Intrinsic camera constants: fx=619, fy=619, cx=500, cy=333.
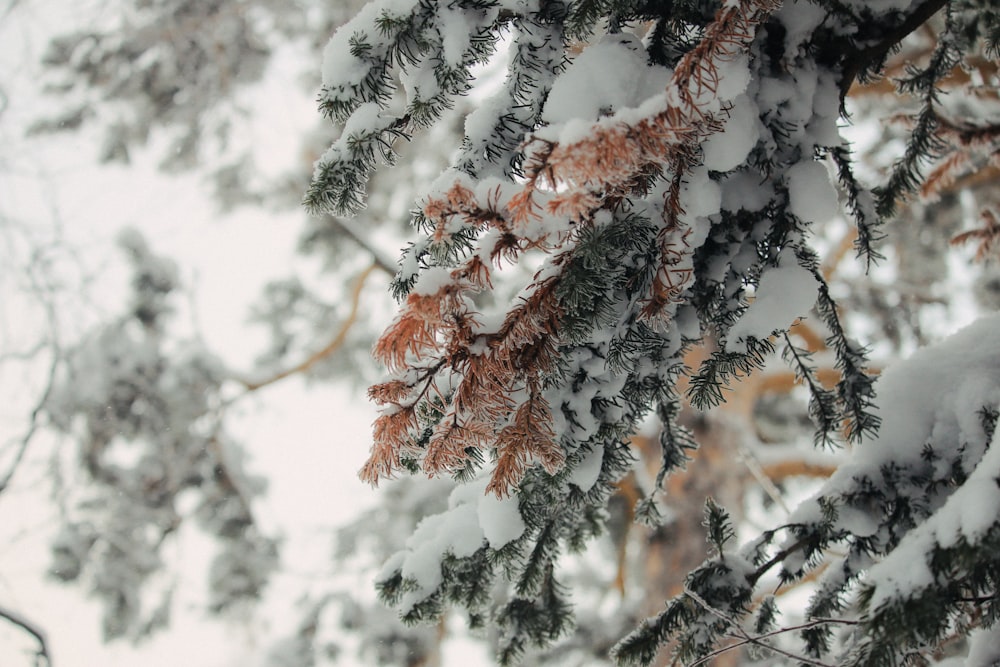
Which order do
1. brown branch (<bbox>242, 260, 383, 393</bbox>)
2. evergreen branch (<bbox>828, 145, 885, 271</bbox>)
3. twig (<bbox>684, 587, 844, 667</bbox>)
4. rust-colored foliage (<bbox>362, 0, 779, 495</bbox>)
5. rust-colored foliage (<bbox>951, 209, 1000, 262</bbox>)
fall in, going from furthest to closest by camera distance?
brown branch (<bbox>242, 260, 383, 393</bbox>), rust-colored foliage (<bbox>951, 209, 1000, 262</bbox>), evergreen branch (<bbox>828, 145, 885, 271</bbox>), twig (<bbox>684, 587, 844, 667</bbox>), rust-colored foliage (<bbox>362, 0, 779, 495</bbox>)

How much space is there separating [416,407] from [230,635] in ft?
21.7

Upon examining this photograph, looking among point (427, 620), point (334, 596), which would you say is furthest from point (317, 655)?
point (427, 620)

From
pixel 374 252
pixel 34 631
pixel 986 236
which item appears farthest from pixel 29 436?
pixel 986 236

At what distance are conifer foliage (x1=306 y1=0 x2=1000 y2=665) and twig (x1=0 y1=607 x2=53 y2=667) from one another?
1908 mm

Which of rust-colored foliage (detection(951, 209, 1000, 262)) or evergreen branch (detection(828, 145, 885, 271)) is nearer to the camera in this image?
evergreen branch (detection(828, 145, 885, 271))

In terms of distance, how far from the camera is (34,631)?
8.46ft

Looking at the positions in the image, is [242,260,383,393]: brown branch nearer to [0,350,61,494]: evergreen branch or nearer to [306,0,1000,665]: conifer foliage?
[0,350,61,494]: evergreen branch

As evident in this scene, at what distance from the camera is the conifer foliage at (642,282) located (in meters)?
1.01

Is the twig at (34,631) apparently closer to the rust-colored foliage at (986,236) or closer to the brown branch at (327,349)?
the brown branch at (327,349)

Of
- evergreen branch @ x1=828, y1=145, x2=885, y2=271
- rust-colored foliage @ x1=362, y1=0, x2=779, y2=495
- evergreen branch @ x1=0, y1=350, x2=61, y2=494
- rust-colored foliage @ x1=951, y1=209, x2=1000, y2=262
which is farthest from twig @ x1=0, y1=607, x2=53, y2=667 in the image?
rust-colored foliage @ x1=951, y1=209, x2=1000, y2=262

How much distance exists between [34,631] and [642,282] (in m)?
2.92

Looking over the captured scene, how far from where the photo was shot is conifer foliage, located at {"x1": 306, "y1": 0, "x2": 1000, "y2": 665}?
3.31 feet

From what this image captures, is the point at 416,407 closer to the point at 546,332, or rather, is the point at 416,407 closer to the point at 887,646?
the point at 546,332

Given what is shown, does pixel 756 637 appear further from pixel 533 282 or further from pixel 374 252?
pixel 374 252
